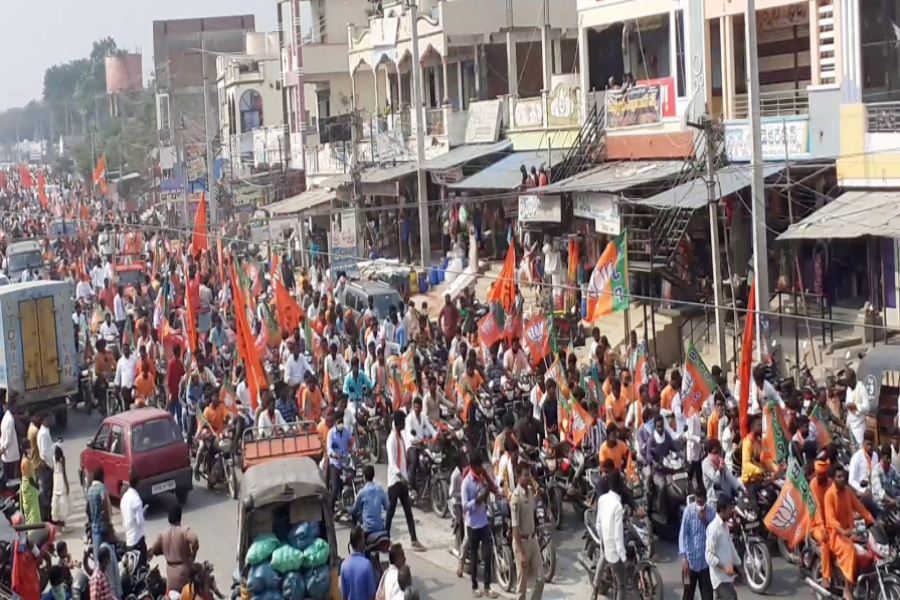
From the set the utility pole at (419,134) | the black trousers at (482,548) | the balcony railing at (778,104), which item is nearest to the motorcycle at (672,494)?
the black trousers at (482,548)

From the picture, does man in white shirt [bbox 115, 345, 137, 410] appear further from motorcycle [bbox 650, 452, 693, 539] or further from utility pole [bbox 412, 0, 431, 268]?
utility pole [bbox 412, 0, 431, 268]

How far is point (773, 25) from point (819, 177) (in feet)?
12.7

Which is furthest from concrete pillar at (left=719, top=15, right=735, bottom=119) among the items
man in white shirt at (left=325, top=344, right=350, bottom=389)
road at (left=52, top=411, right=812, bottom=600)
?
road at (left=52, top=411, right=812, bottom=600)

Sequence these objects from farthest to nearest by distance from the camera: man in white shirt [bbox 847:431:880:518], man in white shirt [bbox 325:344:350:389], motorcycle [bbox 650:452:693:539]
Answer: man in white shirt [bbox 325:344:350:389], motorcycle [bbox 650:452:693:539], man in white shirt [bbox 847:431:880:518]

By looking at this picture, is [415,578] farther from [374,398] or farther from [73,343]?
[73,343]

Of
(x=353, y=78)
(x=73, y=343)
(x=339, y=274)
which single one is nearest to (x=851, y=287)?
(x=339, y=274)

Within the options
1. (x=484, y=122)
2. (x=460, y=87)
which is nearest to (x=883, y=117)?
(x=484, y=122)

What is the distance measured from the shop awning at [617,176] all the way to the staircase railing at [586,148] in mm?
408

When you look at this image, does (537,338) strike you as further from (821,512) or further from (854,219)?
(821,512)

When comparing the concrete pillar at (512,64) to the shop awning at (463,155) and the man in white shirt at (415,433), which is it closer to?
the shop awning at (463,155)

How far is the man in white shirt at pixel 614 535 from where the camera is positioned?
11281 millimetres

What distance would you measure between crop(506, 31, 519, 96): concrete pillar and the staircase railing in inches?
163

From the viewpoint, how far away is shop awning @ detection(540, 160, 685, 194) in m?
23.4

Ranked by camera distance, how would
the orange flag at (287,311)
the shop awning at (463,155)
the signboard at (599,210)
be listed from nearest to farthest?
the orange flag at (287,311), the signboard at (599,210), the shop awning at (463,155)
